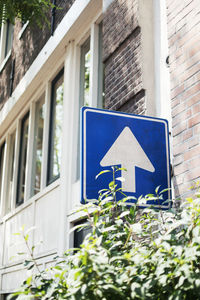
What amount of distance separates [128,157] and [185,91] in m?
0.79

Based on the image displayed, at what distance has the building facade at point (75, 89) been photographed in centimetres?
420

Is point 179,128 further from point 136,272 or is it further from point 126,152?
point 136,272

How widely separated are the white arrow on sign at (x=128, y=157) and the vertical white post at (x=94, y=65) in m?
2.71

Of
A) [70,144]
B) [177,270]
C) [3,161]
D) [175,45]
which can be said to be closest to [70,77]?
[70,144]

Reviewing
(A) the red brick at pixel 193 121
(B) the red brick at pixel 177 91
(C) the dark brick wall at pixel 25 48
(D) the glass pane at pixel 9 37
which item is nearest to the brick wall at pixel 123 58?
(B) the red brick at pixel 177 91

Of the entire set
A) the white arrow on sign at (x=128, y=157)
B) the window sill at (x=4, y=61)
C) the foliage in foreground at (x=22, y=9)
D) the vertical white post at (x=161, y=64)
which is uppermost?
the window sill at (x=4, y=61)

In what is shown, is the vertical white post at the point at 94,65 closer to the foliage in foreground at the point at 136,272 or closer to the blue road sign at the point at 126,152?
the blue road sign at the point at 126,152

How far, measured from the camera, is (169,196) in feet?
12.4

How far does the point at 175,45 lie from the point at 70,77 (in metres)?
3.37

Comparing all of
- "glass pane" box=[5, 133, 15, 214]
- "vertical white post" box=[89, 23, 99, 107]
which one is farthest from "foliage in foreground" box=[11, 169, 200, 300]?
"glass pane" box=[5, 133, 15, 214]

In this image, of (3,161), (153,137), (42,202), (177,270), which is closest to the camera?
(177,270)

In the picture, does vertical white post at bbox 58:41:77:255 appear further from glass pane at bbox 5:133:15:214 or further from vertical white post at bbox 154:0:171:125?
glass pane at bbox 5:133:15:214

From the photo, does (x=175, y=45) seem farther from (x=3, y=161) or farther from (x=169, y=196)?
(x=3, y=161)

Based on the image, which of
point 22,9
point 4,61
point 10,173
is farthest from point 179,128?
point 4,61
